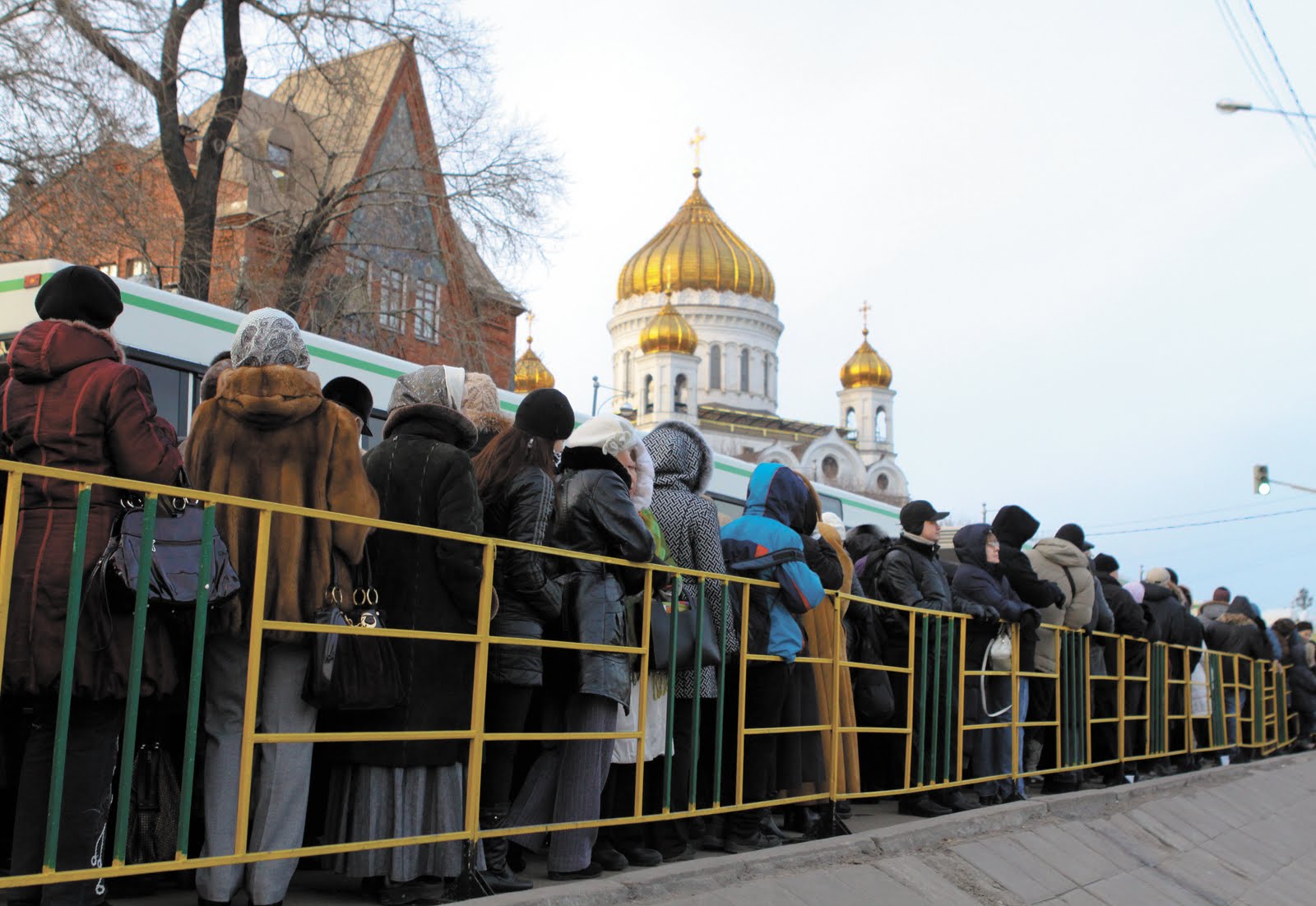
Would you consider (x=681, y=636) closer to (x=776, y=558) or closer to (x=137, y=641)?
(x=776, y=558)

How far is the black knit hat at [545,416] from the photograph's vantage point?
17.8ft

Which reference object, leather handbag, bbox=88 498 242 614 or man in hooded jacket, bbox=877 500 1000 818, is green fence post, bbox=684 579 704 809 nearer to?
man in hooded jacket, bbox=877 500 1000 818

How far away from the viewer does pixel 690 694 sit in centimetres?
595

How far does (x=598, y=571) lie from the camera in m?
5.45

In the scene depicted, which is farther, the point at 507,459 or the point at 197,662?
the point at 507,459

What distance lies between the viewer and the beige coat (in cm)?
947

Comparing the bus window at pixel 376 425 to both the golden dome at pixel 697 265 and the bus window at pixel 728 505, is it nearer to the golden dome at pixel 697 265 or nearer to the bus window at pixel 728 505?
the bus window at pixel 728 505

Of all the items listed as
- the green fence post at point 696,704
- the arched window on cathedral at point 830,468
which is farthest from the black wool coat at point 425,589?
the arched window on cathedral at point 830,468

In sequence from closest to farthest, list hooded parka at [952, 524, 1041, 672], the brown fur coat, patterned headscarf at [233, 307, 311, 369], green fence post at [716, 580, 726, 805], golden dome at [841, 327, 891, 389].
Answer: the brown fur coat < patterned headscarf at [233, 307, 311, 369] < green fence post at [716, 580, 726, 805] < hooded parka at [952, 524, 1041, 672] < golden dome at [841, 327, 891, 389]

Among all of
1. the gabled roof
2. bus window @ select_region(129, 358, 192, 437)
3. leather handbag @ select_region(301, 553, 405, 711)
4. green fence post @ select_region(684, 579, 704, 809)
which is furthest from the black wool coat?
the gabled roof

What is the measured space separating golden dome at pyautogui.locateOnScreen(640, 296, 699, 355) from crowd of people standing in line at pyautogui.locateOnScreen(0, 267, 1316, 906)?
65.8 metres

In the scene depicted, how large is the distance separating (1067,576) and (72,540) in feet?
23.7

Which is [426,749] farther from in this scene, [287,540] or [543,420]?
[543,420]

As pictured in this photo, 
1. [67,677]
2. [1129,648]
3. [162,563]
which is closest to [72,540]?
[162,563]
